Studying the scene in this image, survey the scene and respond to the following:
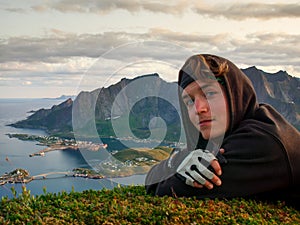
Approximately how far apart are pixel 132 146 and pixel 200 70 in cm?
311

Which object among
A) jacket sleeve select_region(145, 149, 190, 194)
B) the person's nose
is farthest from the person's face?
jacket sleeve select_region(145, 149, 190, 194)

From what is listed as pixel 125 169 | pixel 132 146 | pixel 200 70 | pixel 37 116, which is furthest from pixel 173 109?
pixel 37 116

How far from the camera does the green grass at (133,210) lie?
4.45 metres

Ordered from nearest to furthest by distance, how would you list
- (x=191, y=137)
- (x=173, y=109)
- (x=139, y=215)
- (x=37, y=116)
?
1. (x=139, y=215)
2. (x=191, y=137)
3. (x=173, y=109)
4. (x=37, y=116)

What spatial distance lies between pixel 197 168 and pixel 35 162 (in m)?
61.1

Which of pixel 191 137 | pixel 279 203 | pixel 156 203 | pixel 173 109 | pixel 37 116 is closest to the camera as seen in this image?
pixel 156 203

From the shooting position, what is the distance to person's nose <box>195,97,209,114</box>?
5.69 metres

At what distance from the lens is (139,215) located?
451 centimetres

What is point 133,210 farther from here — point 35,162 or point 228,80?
point 35,162

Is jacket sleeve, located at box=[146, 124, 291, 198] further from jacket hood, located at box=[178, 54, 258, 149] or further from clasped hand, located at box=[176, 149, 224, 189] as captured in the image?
jacket hood, located at box=[178, 54, 258, 149]

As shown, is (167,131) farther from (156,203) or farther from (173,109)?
(156,203)

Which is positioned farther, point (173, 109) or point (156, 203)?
point (173, 109)

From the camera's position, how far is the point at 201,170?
210 inches

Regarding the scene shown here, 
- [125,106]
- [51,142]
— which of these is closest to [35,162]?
[51,142]
